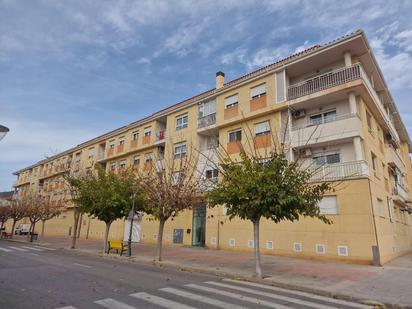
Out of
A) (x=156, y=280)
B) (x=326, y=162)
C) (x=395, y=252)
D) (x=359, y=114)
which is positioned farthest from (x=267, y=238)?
(x=156, y=280)

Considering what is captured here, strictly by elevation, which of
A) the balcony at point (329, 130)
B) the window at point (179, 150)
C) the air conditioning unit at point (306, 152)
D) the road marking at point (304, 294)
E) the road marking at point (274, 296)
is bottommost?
the road marking at point (304, 294)

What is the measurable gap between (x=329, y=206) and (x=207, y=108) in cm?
1283

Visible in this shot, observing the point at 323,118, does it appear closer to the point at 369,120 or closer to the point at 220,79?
the point at 369,120

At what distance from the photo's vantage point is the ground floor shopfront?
1507 cm

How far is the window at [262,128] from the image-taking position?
20.2 meters

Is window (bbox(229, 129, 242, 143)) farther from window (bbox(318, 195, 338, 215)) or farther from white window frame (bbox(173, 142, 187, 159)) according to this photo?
window (bbox(318, 195, 338, 215))

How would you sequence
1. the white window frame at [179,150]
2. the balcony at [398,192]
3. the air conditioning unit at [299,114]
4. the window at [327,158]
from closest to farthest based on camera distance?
the window at [327,158]
the air conditioning unit at [299,114]
the balcony at [398,192]
the white window frame at [179,150]

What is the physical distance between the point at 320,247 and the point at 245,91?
39.0 feet

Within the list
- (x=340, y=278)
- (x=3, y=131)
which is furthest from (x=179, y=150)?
(x=3, y=131)

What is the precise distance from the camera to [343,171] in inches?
647

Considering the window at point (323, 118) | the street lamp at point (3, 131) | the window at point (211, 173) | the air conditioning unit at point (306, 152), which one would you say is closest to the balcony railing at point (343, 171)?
the air conditioning unit at point (306, 152)

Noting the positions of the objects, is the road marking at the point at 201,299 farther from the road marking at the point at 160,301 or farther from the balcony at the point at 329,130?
the balcony at the point at 329,130

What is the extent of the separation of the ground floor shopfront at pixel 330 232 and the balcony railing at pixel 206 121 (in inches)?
266

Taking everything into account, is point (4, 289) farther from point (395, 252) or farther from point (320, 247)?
point (395, 252)
